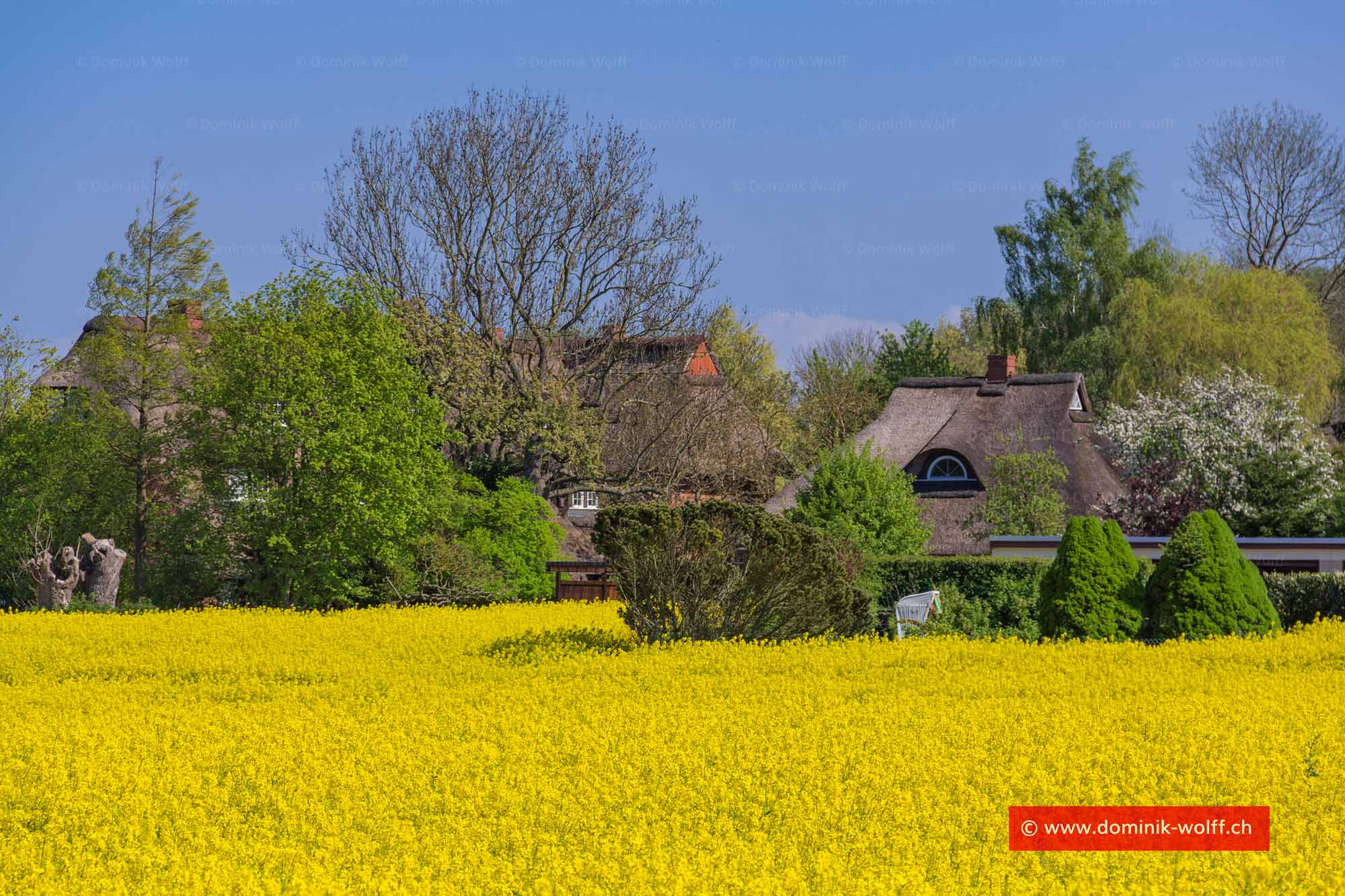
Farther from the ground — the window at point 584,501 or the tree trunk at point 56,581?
the window at point 584,501

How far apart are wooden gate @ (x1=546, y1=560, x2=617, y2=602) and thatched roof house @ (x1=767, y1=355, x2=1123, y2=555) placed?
550cm

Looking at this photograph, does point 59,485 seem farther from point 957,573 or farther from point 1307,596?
point 1307,596

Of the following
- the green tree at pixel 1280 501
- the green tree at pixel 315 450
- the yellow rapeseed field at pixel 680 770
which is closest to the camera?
the yellow rapeseed field at pixel 680 770

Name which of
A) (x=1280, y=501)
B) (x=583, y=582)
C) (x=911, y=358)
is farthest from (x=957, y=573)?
(x=911, y=358)

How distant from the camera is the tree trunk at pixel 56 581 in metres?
25.1

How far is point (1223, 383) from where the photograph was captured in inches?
1356

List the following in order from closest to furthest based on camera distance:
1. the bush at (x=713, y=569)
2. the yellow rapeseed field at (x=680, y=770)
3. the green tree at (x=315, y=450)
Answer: the yellow rapeseed field at (x=680, y=770), the bush at (x=713, y=569), the green tree at (x=315, y=450)

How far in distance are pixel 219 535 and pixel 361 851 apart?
19946 mm

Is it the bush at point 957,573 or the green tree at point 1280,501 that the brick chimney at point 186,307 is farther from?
the green tree at point 1280,501

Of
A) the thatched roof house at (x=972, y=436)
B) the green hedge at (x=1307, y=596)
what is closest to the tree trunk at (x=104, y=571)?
the thatched roof house at (x=972, y=436)

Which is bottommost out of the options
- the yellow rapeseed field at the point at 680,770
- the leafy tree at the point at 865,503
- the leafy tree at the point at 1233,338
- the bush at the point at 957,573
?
the yellow rapeseed field at the point at 680,770

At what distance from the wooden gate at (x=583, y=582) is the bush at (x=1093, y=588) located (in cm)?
1069

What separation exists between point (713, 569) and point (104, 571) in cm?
1563

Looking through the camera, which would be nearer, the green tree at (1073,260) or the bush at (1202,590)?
the bush at (1202,590)
